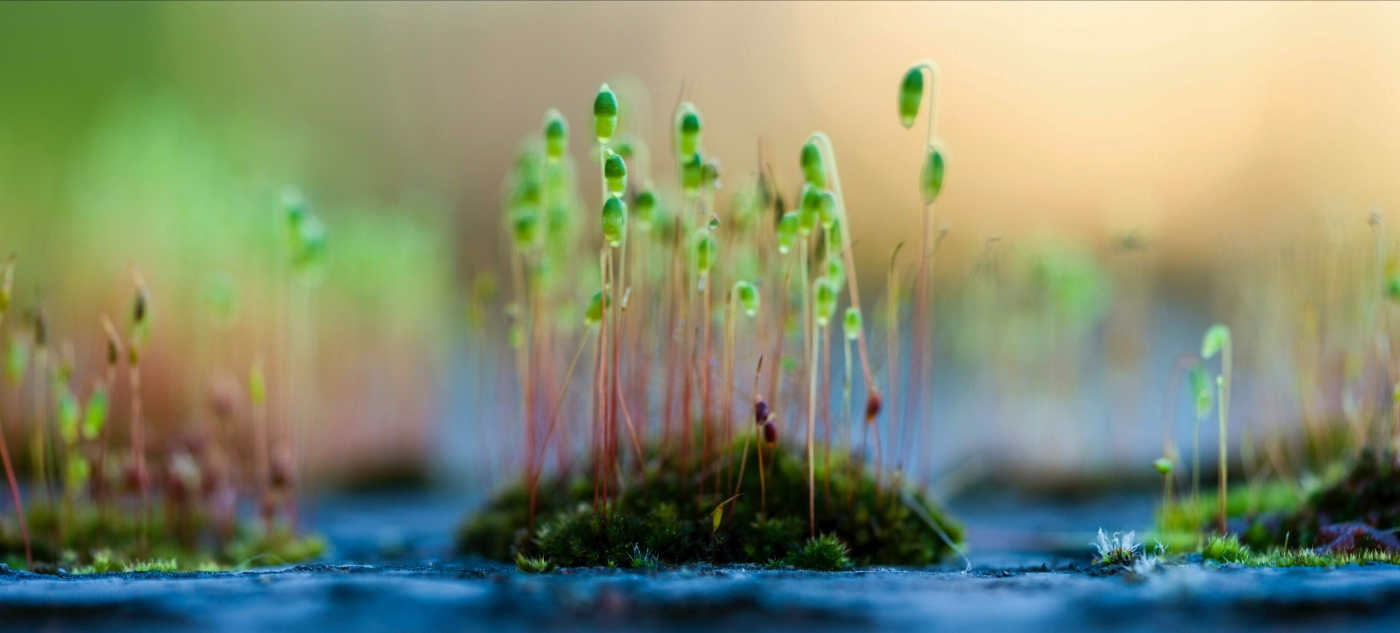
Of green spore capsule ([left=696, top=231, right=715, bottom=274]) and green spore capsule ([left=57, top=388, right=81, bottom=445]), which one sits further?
green spore capsule ([left=57, top=388, right=81, bottom=445])

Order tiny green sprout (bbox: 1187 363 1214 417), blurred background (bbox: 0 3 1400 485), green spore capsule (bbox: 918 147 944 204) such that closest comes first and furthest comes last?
green spore capsule (bbox: 918 147 944 204) → tiny green sprout (bbox: 1187 363 1214 417) → blurred background (bbox: 0 3 1400 485)

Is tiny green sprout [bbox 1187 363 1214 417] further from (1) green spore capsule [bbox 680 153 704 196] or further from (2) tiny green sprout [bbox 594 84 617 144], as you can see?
(2) tiny green sprout [bbox 594 84 617 144]

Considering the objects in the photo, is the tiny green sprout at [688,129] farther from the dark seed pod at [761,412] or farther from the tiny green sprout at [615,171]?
the dark seed pod at [761,412]

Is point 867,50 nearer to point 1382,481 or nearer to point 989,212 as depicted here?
point 989,212

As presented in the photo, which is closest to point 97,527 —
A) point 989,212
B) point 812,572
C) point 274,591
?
point 274,591

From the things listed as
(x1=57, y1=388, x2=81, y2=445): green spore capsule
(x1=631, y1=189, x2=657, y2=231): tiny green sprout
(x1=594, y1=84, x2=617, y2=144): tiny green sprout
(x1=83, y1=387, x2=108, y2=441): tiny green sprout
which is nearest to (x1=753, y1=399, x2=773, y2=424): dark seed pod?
(x1=631, y1=189, x2=657, y2=231): tiny green sprout
